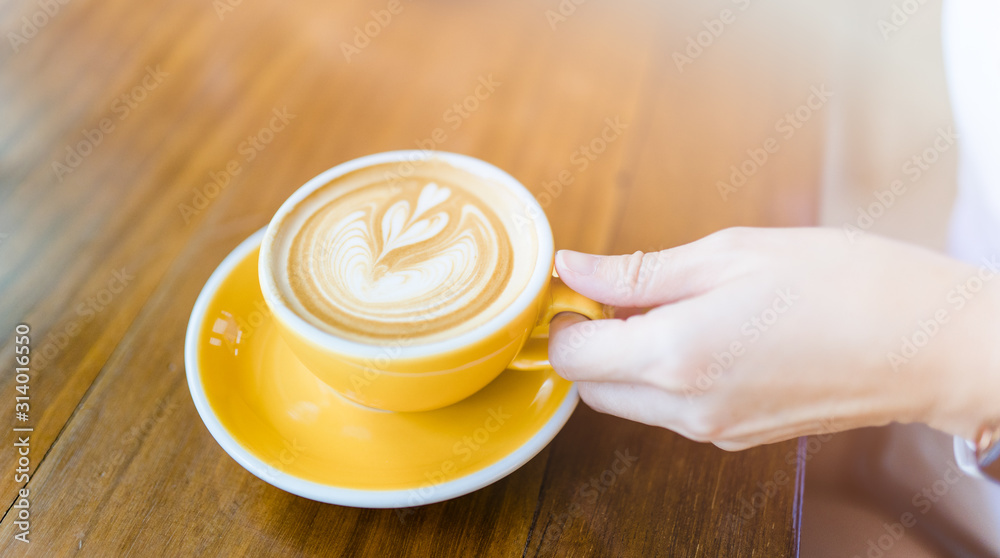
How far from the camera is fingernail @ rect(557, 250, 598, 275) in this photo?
2.26ft

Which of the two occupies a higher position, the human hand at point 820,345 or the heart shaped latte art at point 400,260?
the heart shaped latte art at point 400,260

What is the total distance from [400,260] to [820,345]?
0.43 m

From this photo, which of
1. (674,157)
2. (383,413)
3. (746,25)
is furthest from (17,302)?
(746,25)

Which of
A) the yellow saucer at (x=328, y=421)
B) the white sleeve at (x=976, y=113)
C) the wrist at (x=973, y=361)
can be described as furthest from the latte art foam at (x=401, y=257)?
the white sleeve at (x=976, y=113)

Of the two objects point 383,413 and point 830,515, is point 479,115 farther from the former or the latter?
point 830,515

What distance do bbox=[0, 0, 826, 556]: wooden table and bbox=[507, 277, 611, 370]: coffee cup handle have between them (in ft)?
0.31

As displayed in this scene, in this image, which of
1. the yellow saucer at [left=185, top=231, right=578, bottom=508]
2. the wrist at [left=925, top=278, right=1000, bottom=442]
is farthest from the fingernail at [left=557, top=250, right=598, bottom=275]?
the wrist at [left=925, top=278, right=1000, bottom=442]

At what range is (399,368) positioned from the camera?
0.59 m

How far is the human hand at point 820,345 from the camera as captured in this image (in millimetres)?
574

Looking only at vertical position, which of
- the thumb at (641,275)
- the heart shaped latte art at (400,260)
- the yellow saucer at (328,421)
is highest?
the heart shaped latte art at (400,260)

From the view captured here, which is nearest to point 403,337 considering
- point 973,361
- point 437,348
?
point 437,348

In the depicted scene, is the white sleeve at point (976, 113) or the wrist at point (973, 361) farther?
the white sleeve at point (976, 113)

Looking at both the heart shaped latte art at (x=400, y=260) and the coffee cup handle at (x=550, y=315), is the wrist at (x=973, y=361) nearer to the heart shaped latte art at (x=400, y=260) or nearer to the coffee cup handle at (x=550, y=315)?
the coffee cup handle at (x=550, y=315)

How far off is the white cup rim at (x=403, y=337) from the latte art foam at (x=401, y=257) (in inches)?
0.5
